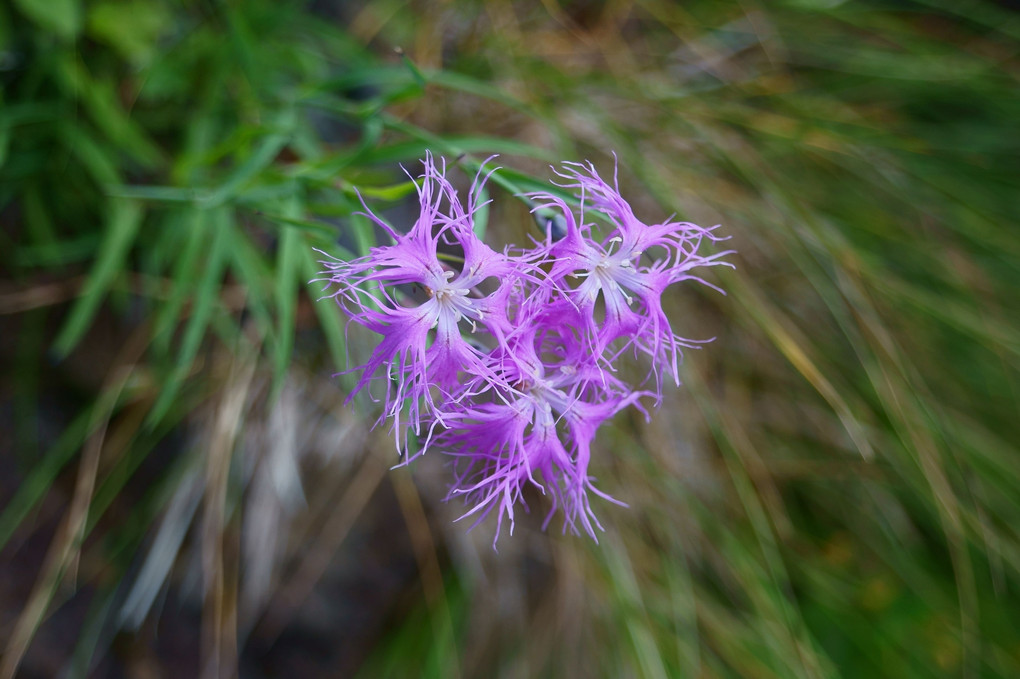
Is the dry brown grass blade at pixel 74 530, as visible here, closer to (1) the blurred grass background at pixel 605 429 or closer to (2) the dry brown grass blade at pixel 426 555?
(1) the blurred grass background at pixel 605 429

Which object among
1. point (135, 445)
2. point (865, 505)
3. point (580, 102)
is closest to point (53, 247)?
point (135, 445)

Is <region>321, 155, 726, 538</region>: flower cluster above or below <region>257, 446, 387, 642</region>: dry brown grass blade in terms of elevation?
above

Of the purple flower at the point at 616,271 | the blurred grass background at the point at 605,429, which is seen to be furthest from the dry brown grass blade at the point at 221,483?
the purple flower at the point at 616,271

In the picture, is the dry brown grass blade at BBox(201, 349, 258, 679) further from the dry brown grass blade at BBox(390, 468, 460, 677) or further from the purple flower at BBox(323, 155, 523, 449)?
the purple flower at BBox(323, 155, 523, 449)

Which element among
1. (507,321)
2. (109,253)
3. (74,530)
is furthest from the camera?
(74,530)

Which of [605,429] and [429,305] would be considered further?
[605,429]

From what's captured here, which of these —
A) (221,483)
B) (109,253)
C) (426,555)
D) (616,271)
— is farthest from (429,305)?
(426,555)

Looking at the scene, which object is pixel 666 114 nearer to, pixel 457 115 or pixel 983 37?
pixel 457 115

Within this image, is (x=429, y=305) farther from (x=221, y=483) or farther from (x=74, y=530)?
(x=74, y=530)

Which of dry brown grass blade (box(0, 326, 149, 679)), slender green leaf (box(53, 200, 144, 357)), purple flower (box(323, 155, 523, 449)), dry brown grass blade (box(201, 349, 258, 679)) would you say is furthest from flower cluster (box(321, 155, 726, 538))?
dry brown grass blade (box(0, 326, 149, 679))
